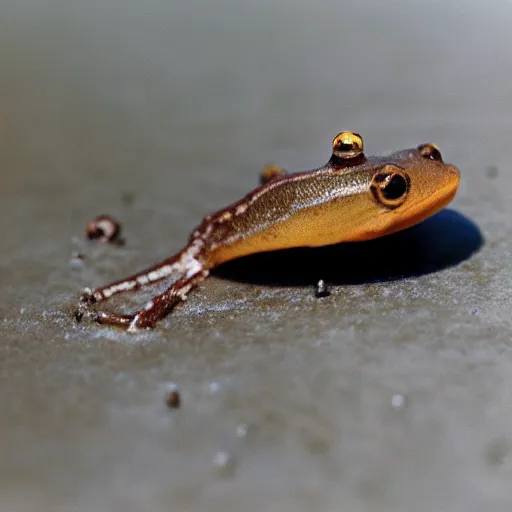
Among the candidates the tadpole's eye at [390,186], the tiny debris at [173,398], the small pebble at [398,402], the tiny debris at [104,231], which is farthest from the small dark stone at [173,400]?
the tiny debris at [104,231]

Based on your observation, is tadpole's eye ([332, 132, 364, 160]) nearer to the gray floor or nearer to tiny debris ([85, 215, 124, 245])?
the gray floor

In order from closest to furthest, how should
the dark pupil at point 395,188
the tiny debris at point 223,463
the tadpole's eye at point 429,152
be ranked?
1. the tiny debris at point 223,463
2. the dark pupil at point 395,188
3. the tadpole's eye at point 429,152

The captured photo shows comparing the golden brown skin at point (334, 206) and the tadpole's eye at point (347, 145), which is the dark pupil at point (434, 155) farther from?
the tadpole's eye at point (347, 145)

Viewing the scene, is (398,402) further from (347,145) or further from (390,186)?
(347,145)

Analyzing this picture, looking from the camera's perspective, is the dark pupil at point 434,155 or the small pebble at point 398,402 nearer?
the small pebble at point 398,402

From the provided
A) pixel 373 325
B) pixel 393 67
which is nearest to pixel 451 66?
pixel 393 67

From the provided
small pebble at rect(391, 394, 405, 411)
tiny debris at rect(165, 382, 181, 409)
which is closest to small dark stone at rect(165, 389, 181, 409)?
tiny debris at rect(165, 382, 181, 409)

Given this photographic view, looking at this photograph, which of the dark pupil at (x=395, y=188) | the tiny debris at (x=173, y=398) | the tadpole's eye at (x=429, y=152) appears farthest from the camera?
the tadpole's eye at (x=429, y=152)
